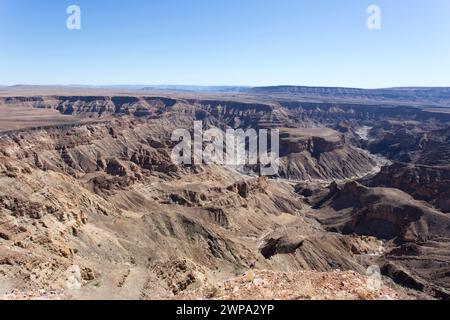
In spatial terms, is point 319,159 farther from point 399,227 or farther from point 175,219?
point 175,219

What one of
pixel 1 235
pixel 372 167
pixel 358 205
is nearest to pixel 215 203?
pixel 358 205

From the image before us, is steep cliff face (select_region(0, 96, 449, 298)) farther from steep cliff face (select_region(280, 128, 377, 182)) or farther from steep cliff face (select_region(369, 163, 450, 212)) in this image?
steep cliff face (select_region(280, 128, 377, 182))

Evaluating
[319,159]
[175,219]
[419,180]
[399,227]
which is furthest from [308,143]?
[175,219]

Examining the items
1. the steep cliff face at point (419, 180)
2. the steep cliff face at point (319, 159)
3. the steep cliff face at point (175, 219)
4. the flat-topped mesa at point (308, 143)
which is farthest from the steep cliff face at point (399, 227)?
the flat-topped mesa at point (308, 143)

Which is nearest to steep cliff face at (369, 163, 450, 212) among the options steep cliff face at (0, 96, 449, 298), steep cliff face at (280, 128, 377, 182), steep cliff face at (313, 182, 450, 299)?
steep cliff face at (0, 96, 449, 298)

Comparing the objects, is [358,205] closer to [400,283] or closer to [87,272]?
[400,283]

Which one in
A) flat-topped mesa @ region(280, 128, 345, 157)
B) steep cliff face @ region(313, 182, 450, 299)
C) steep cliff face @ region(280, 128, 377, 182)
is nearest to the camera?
steep cliff face @ region(313, 182, 450, 299)

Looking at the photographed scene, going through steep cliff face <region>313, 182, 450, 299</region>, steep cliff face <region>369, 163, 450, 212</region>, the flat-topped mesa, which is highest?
the flat-topped mesa
